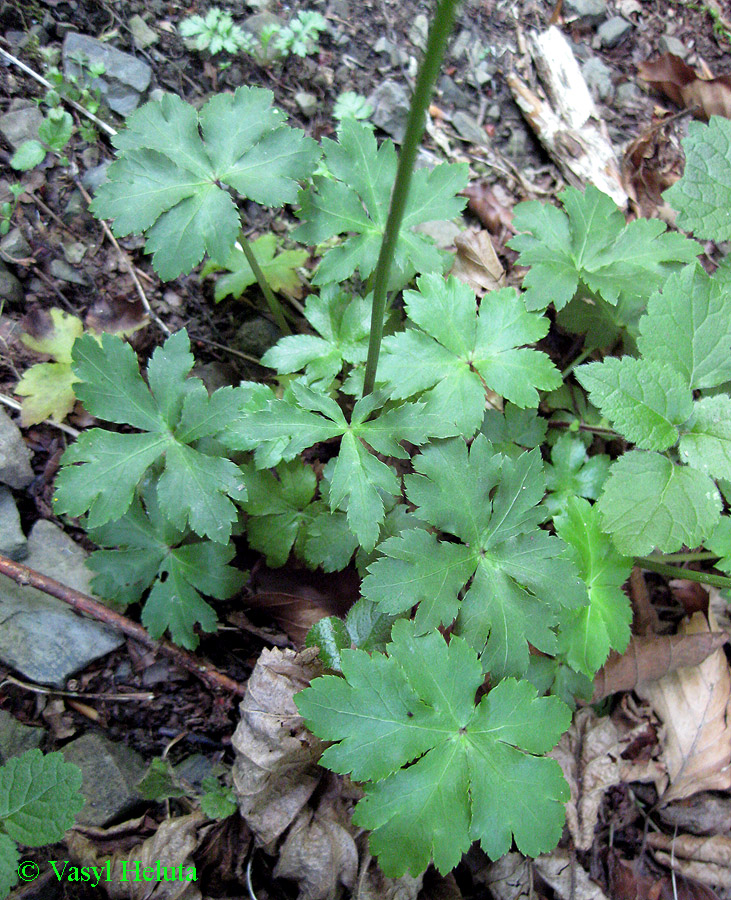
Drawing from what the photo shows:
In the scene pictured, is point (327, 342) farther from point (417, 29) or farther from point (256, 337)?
point (417, 29)

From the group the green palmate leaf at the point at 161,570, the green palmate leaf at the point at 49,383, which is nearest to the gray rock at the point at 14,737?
the green palmate leaf at the point at 161,570

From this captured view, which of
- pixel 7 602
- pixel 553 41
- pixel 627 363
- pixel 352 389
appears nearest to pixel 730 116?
pixel 553 41

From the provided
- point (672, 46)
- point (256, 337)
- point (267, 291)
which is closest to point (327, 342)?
point (267, 291)

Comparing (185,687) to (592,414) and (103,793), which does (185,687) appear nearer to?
(103,793)

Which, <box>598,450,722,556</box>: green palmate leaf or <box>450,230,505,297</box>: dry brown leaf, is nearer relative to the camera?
<box>598,450,722,556</box>: green palmate leaf

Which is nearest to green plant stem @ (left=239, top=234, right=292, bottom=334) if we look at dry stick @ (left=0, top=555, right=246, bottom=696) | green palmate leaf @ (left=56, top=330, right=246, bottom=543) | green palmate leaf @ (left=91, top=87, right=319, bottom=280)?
green palmate leaf @ (left=91, top=87, right=319, bottom=280)

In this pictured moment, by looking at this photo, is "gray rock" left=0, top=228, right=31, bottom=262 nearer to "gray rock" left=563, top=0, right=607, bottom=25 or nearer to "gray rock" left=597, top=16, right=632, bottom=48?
"gray rock" left=563, top=0, right=607, bottom=25

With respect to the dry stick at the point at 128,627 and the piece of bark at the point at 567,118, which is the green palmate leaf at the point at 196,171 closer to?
the dry stick at the point at 128,627
